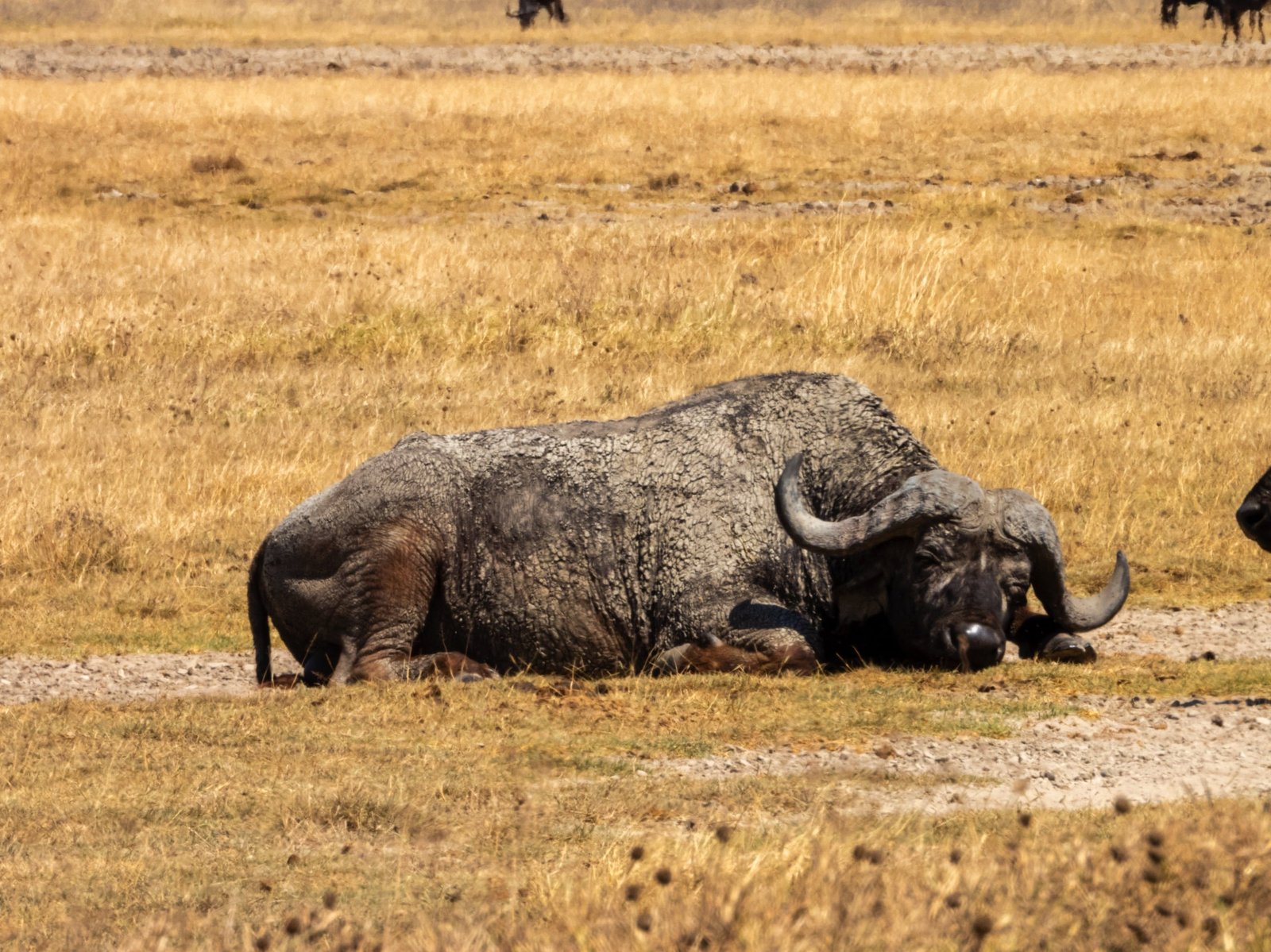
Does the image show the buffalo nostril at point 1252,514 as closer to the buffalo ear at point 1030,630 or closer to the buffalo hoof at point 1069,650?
the buffalo hoof at point 1069,650

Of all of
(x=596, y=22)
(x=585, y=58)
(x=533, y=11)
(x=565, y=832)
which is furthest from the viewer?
(x=596, y=22)

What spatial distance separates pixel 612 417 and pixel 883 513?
22.5ft

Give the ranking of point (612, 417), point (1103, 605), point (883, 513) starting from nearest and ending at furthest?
point (883, 513) → point (1103, 605) → point (612, 417)

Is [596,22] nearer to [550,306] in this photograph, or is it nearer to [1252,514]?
[550,306]

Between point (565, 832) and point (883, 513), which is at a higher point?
point (883, 513)

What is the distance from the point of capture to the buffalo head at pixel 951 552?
10.8 metres

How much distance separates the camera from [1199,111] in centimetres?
3722

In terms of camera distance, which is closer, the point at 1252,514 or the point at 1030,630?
the point at 1252,514

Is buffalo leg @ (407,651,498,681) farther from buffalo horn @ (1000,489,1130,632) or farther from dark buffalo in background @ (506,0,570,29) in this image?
dark buffalo in background @ (506,0,570,29)

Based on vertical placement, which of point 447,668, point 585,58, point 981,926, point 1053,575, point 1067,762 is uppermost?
point 585,58

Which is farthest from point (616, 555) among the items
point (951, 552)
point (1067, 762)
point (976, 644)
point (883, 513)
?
point (1067, 762)

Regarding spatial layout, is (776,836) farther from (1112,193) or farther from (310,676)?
(1112,193)

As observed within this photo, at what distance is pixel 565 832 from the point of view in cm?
760

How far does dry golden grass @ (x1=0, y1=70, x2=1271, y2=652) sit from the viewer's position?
14812 millimetres
